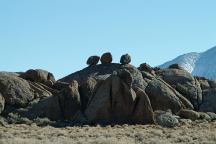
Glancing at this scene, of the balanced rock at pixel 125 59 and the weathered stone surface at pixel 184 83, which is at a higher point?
the balanced rock at pixel 125 59

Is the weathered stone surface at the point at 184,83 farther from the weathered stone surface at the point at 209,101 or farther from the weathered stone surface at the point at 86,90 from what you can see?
the weathered stone surface at the point at 86,90

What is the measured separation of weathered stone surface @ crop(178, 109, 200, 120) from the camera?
52.0 meters

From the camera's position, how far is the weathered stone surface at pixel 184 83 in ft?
192

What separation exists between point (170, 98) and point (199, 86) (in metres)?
8.23

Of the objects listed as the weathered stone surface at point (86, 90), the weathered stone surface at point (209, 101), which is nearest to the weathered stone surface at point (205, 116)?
the weathered stone surface at point (209, 101)

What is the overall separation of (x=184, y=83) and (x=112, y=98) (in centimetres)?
1354

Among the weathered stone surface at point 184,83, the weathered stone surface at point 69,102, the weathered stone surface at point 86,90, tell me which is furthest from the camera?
the weathered stone surface at point 184,83

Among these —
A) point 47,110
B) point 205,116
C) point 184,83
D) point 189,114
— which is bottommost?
point 205,116

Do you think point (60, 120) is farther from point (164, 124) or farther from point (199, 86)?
point (199, 86)

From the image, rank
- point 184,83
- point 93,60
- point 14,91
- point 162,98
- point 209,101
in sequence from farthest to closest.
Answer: point 93,60
point 184,83
point 209,101
point 162,98
point 14,91

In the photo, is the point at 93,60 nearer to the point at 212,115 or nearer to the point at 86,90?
the point at 86,90

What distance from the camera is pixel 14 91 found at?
52844 mm

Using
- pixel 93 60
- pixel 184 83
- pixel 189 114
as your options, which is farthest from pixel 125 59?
pixel 189 114

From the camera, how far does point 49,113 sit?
5047 centimetres
